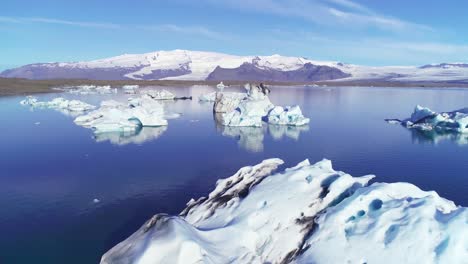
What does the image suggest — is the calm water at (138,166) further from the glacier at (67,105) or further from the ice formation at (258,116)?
the glacier at (67,105)

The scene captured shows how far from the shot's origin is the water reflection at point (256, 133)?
2355 centimetres

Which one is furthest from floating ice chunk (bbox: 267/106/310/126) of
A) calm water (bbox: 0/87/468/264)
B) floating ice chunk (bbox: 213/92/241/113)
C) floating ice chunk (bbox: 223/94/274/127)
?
floating ice chunk (bbox: 213/92/241/113)

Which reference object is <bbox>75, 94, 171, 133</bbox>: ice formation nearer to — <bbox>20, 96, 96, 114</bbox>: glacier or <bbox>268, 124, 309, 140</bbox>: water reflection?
<bbox>268, 124, 309, 140</bbox>: water reflection

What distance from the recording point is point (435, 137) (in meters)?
27.4

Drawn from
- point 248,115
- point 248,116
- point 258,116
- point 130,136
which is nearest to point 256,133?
point 248,116

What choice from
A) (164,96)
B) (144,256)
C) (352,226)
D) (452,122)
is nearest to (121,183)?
(144,256)

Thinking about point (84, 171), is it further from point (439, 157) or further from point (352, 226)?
point (439, 157)

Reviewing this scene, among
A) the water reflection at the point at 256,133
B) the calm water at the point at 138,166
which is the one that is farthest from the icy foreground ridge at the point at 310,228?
the water reflection at the point at 256,133

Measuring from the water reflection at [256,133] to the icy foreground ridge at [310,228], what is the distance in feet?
42.3

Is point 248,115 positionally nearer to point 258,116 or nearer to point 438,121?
point 258,116

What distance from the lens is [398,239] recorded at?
6844 mm

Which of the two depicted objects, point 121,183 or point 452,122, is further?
point 452,122

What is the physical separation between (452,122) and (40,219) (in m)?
28.4

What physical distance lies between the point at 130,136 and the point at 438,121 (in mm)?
23118
